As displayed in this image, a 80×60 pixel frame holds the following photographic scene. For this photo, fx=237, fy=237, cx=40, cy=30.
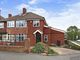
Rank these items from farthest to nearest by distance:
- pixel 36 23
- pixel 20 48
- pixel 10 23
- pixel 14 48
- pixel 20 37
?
pixel 10 23 → pixel 20 37 → pixel 36 23 → pixel 14 48 → pixel 20 48

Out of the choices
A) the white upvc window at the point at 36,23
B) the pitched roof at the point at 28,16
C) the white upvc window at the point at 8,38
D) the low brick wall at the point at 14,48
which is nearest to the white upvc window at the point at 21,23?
the pitched roof at the point at 28,16

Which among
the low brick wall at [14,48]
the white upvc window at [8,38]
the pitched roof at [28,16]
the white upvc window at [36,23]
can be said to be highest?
the pitched roof at [28,16]

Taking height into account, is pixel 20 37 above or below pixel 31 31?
below

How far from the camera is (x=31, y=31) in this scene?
56375 millimetres

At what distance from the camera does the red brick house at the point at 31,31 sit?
2196 inches

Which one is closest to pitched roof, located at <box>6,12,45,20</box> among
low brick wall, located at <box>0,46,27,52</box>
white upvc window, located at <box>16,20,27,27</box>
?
white upvc window, located at <box>16,20,27,27</box>

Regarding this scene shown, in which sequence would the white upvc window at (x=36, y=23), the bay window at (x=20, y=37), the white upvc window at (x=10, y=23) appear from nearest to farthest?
the white upvc window at (x=36, y=23), the bay window at (x=20, y=37), the white upvc window at (x=10, y=23)

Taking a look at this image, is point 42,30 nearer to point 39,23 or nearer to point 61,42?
point 39,23

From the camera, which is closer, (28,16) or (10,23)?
(28,16)

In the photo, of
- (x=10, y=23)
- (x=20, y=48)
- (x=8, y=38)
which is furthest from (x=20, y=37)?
(x=20, y=48)

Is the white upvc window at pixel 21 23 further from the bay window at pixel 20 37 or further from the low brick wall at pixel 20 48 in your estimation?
the low brick wall at pixel 20 48

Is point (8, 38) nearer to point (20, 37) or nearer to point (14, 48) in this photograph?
point (20, 37)

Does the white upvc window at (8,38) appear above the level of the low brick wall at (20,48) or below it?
above

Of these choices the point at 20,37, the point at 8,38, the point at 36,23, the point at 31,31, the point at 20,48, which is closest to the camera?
the point at 20,48
